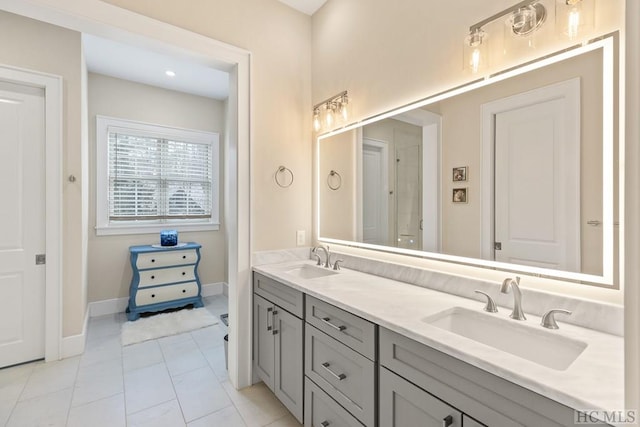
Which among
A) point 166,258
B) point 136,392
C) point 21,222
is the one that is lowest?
point 136,392

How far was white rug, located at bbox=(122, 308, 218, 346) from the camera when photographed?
9.81ft

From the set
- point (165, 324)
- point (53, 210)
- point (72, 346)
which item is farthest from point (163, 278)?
point (53, 210)

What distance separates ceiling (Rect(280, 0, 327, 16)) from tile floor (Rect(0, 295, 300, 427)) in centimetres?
304

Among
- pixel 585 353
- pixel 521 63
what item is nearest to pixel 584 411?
pixel 585 353

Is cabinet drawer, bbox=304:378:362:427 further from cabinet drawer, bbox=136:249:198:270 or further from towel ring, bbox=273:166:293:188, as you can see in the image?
cabinet drawer, bbox=136:249:198:270

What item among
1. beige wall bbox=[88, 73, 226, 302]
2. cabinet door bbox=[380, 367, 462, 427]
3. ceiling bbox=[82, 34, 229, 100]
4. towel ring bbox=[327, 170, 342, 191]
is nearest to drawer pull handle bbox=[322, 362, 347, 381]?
cabinet door bbox=[380, 367, 462, 427]

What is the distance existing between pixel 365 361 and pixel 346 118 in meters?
1.67

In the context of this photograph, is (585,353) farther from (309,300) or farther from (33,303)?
(33,303)

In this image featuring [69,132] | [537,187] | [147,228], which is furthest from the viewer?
[147,228]

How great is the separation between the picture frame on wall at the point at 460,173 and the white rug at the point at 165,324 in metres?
3.02

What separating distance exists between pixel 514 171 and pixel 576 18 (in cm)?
59

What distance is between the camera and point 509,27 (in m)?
1.29

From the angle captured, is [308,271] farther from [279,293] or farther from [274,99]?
[274,99]

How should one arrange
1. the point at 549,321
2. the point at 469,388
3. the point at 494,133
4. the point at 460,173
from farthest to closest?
the point at 460,173 → the point at 494,133 → the point at 549,321 → the point at 469,388
